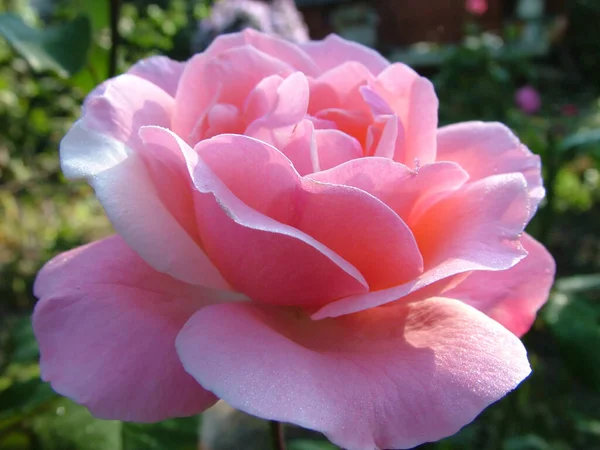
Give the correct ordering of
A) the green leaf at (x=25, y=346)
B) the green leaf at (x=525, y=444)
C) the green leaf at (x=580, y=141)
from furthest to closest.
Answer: the green leaf at (x=525, y=444) < the green leaf at (x=580, y=141) < the green leaf at (x=25, y=346)

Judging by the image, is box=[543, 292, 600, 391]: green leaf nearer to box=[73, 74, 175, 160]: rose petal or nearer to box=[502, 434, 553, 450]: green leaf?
box=[502, 434, 553, 450]: green leaf

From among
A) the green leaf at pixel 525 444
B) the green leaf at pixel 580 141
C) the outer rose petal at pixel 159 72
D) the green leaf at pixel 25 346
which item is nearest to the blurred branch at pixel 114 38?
the outer rose petal at pixel 159 72

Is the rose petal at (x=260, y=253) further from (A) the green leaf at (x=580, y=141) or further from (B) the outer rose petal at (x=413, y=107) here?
(A) the green leaf at (x=580, y=141)

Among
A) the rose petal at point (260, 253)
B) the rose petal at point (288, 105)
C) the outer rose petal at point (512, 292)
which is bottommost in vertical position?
the outer rose petal at point (512, 292)

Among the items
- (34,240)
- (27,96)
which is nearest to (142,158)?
(27,96)

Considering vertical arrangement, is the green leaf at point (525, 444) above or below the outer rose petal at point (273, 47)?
below

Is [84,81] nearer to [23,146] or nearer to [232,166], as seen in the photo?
[232,166]
